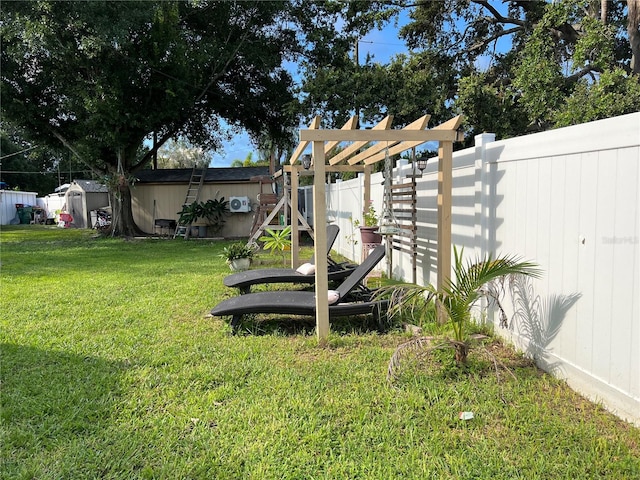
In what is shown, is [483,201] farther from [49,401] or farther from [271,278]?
[49,401]

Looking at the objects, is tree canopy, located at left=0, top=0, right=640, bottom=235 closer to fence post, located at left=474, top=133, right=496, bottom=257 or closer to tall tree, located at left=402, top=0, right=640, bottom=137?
tall tree, located at left=402, top=0, right=640, bottom=137

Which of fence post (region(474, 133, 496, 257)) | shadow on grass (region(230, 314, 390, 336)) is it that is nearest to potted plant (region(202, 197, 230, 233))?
shadow on grass (region(230, 314, 390, 336))

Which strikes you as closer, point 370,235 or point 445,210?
point 445,210

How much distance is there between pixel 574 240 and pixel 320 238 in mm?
2105

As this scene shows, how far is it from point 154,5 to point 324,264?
41.1 ft

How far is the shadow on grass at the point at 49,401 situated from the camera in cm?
260

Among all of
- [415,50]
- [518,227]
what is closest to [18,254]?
[518,227]

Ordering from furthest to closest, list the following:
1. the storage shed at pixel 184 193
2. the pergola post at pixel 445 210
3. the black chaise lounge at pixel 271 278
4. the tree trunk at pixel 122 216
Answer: the storage shed at pixel 184 193, the tree trunk at pixel 122 216, the black chaise lounge at pixel 271 278, the pergola post at pixel 445 210

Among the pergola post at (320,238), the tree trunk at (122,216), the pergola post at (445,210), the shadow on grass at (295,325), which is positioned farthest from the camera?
the tree trunk at (122,216)

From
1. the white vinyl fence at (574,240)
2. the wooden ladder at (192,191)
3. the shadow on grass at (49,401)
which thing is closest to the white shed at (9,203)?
the wooden ladder at (192,191)

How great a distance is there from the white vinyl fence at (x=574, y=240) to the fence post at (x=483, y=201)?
0.01 m

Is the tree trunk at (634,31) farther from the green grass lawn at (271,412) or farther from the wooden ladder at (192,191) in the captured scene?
the wooden ladder at (192,191)

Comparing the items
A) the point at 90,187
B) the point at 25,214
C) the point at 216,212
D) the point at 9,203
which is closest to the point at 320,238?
the point at 216,212

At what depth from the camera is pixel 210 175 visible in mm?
18094
